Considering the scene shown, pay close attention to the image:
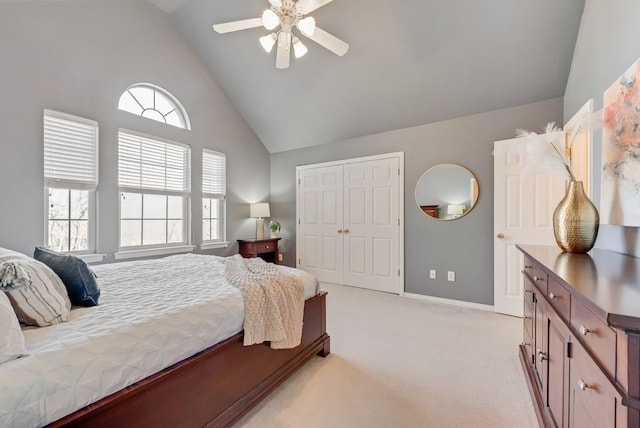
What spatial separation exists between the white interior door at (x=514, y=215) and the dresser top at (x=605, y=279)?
1470 mm

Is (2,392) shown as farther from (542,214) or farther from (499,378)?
(542,214)

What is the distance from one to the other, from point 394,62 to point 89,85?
3469 millimetres

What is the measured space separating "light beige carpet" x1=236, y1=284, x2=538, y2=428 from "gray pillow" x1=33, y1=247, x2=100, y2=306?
1071 mm

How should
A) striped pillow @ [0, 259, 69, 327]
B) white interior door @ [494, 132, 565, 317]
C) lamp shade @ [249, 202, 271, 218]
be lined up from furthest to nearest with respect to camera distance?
lamp shade @ [249, 202, 271, 218] → white interior door @ [494, 132, 565, 317] → striped pillow @ [0, 259, 69, 327]

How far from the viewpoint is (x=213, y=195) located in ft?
14.8

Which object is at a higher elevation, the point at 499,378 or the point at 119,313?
the point at 119,313

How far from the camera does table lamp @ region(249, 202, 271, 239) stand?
16.3 feet

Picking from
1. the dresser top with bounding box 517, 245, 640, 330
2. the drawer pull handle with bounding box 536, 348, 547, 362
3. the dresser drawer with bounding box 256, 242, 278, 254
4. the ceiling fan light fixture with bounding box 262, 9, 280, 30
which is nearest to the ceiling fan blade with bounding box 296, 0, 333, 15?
the ceiling fan light fixture with bounding box 262, 9, 280, 30

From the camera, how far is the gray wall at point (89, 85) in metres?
2.60

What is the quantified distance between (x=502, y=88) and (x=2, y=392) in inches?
167

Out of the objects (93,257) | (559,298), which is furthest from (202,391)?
(93,257)

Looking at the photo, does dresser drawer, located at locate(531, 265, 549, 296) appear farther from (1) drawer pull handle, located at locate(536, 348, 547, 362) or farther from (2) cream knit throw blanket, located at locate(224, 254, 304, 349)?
(2) cream knit throw blanket, located at locate(224, 254, 304, 349)

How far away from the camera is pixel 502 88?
3.12 m

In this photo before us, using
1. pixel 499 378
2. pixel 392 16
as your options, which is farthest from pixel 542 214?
pixel 392 16
